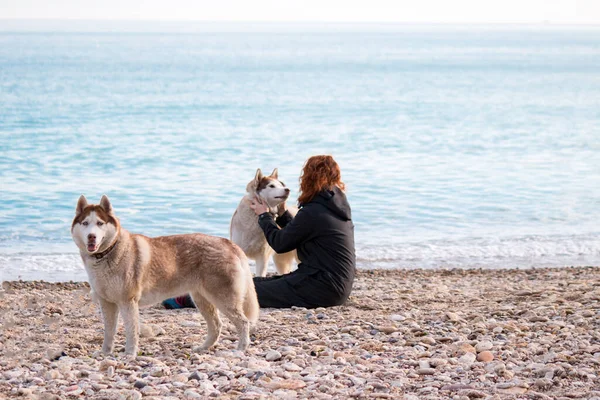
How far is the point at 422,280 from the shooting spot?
417 inches

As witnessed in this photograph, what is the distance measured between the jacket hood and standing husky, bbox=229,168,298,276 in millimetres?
534

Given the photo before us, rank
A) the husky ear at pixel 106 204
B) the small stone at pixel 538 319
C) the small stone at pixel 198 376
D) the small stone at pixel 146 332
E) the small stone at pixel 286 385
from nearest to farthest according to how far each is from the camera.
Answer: the small stone at pixel 286 385 < the small stone at pixel 198 376 < the husky ear at pixel 106 204 < the small stone at pixel 146 332 < the small stone at pixel 538 319

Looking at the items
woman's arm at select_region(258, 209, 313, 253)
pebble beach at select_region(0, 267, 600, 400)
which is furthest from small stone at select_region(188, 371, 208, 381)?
woman's arm at select_region(258, 209, 313, 253)

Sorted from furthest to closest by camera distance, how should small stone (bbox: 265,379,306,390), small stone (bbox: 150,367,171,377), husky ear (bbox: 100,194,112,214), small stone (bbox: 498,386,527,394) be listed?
husky ear (bbox: 100,194,112,214)
small stone (bbox: 150,367,171,377)
small stone (bbox: 265,379,306,390)
small stone (bbox: 498,386,527,394)

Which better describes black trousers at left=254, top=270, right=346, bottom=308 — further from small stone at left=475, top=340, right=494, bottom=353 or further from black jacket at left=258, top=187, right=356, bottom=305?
small stone at left=475, top=340, right=494, bottom=353

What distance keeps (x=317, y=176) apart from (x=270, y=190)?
0.72m

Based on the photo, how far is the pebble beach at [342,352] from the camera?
5316 mm

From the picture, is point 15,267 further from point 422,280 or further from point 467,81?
point 467,81

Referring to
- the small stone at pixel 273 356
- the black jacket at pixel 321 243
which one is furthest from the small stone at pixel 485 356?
the black jacket at pixel 321 243

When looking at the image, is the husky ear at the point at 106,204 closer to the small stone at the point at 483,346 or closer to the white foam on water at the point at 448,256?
the small stone at the point at 483,346

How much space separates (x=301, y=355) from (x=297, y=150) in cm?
2367

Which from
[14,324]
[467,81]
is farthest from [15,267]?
[467,81]

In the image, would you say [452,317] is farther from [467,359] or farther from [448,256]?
→ [448,256]

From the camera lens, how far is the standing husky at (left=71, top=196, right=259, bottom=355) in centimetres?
601
